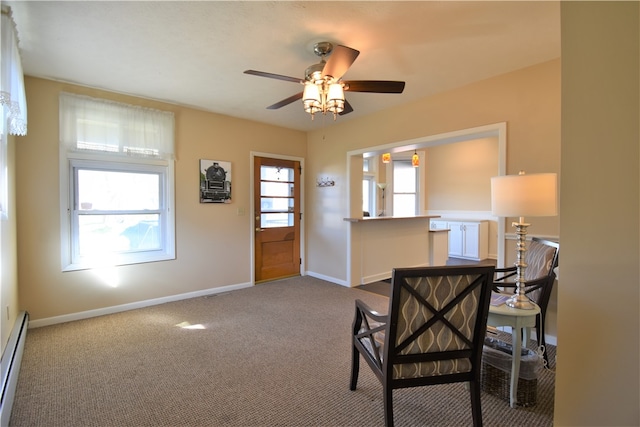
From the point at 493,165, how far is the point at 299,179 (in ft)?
14.6

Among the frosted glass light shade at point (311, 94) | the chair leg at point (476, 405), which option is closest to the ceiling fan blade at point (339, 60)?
the frosted glass light shade at point (311, 94)

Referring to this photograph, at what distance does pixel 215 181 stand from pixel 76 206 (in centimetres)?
159

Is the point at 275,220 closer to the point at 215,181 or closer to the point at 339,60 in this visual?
the point at 215,181

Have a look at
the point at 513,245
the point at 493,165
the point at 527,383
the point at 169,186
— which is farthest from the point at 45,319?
the point at 493,165

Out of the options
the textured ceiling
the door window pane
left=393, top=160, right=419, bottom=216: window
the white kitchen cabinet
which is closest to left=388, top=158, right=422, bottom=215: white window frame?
left=393, top=160, right=419, bottom=216: window

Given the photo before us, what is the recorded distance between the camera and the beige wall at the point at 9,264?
226 centimetres

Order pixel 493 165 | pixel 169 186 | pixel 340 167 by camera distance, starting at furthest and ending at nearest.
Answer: pixel 493 165
pixel 340 167
pixel 169 186

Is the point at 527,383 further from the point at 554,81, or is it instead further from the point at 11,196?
the point at 11,196

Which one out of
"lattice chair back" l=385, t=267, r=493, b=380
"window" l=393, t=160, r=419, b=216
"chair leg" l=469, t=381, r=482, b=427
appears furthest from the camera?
"window" l=393, t=160, r=419, b=216

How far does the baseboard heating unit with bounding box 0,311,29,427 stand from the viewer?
1788 mm

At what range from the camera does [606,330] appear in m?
1.08

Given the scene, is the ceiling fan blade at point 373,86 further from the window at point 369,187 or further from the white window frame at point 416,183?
the white window frame at point 416,183

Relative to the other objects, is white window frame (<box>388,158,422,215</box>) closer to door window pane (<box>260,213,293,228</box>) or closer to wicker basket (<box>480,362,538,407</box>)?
door window pane (<box>260,213,293,228</box>)

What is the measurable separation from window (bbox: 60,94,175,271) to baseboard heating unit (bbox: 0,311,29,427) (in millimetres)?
760
